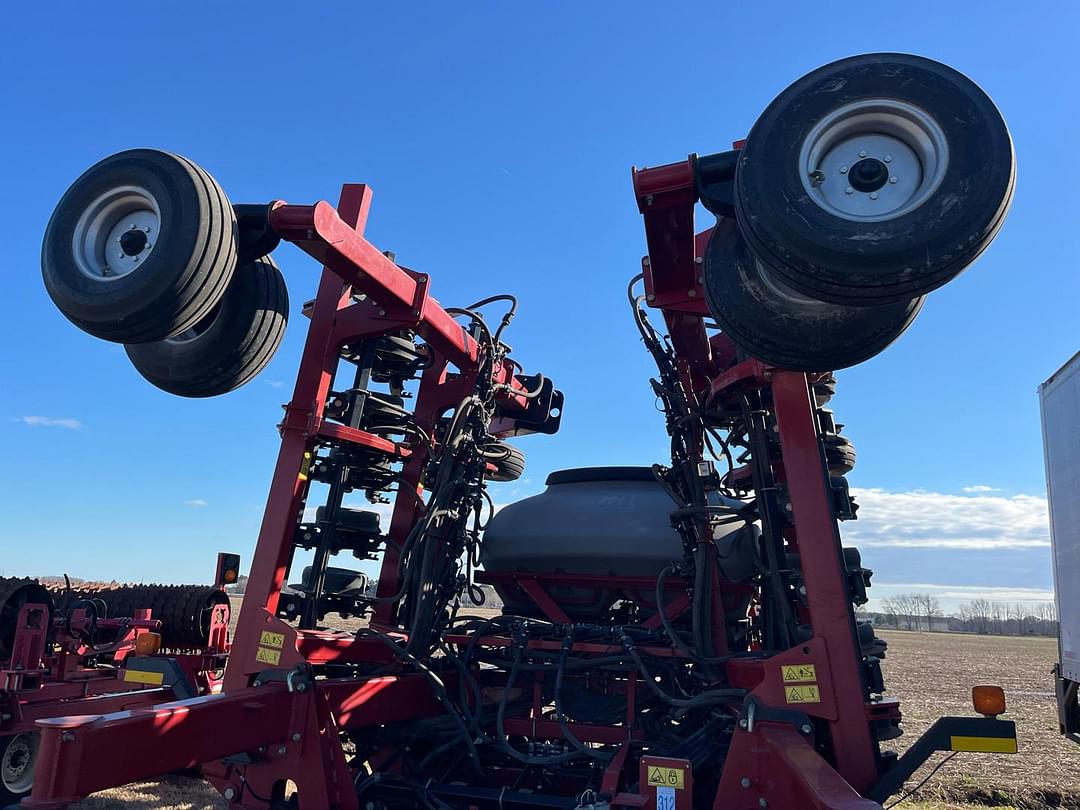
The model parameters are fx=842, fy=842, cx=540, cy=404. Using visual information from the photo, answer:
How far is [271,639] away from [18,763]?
17.1ft

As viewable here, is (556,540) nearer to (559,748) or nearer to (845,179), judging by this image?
(559,748)

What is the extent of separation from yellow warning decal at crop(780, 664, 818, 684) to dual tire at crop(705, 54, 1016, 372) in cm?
161


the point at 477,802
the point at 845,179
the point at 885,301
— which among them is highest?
the point at 845,179

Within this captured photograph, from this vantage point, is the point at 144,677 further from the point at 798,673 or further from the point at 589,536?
the point at 798,673

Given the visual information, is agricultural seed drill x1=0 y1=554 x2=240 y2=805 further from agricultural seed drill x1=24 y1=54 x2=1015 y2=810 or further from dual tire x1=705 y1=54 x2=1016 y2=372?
dual tire x1=705 y1=54 x2=1016 y2=372

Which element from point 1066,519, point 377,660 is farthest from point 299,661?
point 1066,519

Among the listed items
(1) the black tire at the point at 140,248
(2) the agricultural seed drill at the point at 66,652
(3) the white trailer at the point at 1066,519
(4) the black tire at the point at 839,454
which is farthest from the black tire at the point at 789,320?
(2) the agricultural seed drill at the point at 66,652

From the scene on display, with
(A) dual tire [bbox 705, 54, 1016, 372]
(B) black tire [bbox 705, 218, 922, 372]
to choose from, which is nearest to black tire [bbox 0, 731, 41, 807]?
(B) black tire [bbox 705, 218, 922, 372]

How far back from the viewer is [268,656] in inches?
161

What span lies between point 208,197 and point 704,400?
2.91 meters

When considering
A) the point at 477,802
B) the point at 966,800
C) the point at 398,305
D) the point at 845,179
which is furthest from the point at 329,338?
the point at 966,800

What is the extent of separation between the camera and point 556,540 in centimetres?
530

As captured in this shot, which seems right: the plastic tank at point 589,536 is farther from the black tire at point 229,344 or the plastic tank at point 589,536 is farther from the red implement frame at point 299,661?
the black tire at point 229,344

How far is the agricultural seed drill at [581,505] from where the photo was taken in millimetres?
2859
